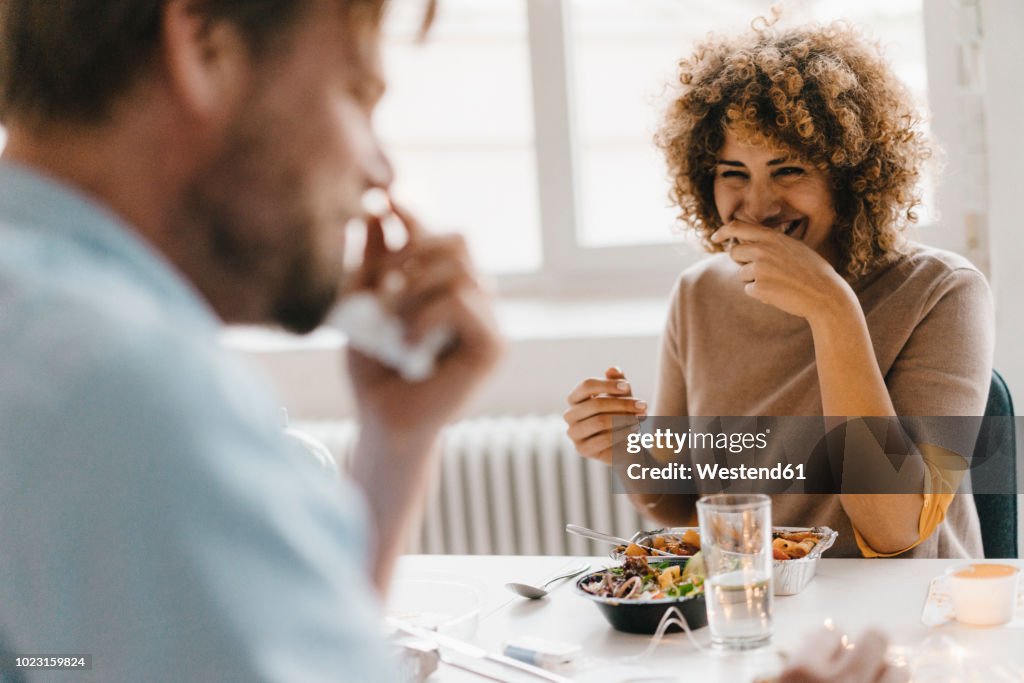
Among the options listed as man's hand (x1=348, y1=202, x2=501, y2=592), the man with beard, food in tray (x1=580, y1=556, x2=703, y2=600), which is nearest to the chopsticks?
food in tray (x1=580, y1=556, x2=703, y2=600)

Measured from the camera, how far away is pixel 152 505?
0.36 m

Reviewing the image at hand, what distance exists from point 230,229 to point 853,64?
1.31 metres

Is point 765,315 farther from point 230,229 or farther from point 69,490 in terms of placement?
point 69,490

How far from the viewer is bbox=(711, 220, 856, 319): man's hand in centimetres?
145

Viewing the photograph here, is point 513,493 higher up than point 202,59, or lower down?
lower down

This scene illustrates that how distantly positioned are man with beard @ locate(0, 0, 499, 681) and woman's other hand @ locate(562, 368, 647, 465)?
0.89 metres

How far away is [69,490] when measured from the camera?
14.7 inches

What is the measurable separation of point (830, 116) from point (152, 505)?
1.36m

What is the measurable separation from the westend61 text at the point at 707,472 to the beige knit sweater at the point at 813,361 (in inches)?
1.7

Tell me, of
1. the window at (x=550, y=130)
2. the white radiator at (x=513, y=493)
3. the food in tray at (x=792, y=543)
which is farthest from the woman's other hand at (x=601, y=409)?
the window at (x=550, y=130)

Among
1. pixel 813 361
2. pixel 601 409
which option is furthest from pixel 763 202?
pixel 601 409

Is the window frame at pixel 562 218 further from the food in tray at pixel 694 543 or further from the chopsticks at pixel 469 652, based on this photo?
the chopsticks at pixel 469 652

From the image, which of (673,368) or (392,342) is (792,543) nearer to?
(673,368)

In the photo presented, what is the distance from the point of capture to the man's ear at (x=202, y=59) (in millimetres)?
480
